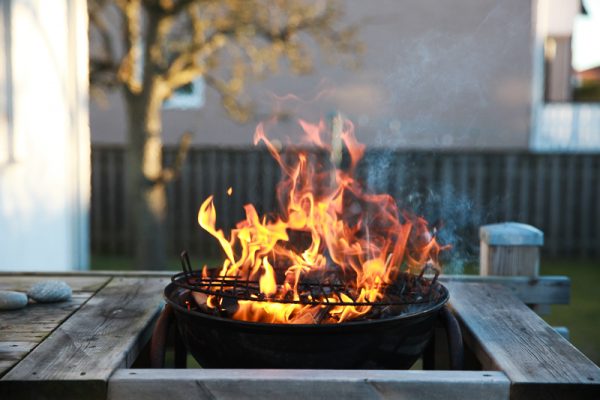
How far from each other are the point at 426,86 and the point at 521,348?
8874 millimetres

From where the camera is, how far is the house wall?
35.6 feet

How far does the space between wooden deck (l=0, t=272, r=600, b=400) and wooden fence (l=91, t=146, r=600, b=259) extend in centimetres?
672

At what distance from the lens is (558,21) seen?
11.5m

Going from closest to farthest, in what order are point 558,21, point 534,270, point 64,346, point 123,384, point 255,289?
point 123,384 → point 64,346 → point 255,289 → point 534,270 → point 558,21


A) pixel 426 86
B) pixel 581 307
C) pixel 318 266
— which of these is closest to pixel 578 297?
pixel 581 307

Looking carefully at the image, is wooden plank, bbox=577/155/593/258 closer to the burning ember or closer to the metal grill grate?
the burning ember

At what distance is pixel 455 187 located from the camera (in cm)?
943

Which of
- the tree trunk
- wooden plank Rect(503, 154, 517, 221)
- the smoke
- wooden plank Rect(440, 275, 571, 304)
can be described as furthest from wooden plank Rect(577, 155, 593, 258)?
wooden plank Rect(440, 275, 571, 304)

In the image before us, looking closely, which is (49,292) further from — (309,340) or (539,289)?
(539,289)

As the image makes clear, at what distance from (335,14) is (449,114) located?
310 centimetres

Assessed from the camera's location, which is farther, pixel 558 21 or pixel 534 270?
pixel 558 21

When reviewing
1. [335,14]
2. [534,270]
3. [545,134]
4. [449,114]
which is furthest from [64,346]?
[545,134]

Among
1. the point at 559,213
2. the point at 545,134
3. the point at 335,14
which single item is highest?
the point at 335,14

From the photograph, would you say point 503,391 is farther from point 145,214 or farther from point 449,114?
point 449,114
